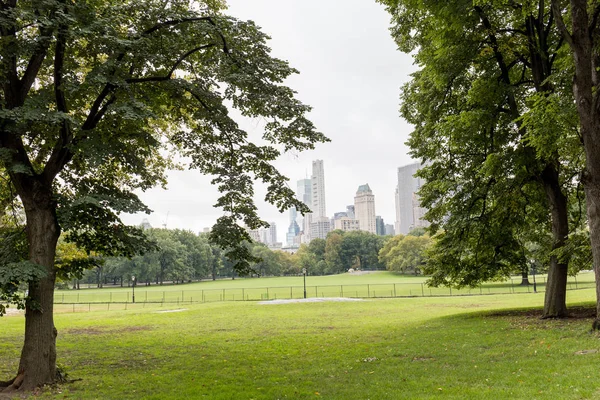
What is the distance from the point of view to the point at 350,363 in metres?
11.4

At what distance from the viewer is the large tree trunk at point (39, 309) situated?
9867 mm

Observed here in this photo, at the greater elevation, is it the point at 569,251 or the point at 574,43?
the point at 574,43

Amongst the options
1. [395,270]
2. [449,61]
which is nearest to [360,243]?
[395,270]

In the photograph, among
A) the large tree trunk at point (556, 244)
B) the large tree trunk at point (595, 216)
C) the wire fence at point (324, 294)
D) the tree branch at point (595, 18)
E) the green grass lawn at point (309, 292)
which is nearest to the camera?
the large tree trunk at point (595, 216)

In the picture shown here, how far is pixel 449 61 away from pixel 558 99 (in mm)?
4590

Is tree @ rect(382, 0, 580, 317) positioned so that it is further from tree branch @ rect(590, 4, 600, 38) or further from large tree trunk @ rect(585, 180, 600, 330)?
tree branch @ rect(590, 4, 600, 38)

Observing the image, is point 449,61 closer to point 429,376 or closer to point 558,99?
point 558,99

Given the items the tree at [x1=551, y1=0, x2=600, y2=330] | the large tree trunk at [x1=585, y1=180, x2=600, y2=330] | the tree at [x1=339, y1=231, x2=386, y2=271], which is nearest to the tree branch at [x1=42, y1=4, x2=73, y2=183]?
the tree at [x1=551, y1=0, x2=600, y2=330]

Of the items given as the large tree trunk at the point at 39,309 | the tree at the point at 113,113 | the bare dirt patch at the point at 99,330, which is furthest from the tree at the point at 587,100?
the bare dirt patch at the point at 99,330

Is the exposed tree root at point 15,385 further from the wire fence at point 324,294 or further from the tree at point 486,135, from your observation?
the wire fence at point 324,294

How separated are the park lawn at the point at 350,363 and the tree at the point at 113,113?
2.57 meters

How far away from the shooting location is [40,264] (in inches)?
400

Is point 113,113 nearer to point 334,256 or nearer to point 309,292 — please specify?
point 309,292

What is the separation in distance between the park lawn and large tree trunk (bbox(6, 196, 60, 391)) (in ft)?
2.05
